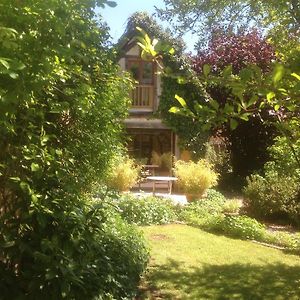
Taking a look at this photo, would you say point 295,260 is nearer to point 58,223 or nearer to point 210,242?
point 210,242

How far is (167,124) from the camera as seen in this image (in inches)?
789

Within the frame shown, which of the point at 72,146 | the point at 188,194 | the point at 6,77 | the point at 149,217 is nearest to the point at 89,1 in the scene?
the point at 6,77

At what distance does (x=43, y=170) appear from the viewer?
361 centimetres

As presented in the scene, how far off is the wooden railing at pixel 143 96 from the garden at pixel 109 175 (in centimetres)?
823

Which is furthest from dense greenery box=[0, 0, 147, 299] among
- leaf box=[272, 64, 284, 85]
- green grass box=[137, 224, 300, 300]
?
green grass box=[137, 224, 300, 300]

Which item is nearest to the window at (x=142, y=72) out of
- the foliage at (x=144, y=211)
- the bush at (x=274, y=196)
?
the bush at (x=274, y=196)

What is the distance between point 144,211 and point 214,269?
4193 mm

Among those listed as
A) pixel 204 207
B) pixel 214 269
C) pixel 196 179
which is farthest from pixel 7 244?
pixel 196 179

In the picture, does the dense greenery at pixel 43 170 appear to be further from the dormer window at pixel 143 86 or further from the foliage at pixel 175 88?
the dormer window at pixel 143 86

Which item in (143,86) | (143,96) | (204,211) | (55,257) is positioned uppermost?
(143,86)

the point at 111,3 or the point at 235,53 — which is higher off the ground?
the point at 235,53

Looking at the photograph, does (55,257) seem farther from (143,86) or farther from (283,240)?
(143,86)

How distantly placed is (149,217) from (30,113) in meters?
8.11

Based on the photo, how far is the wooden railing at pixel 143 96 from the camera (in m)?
21.2
